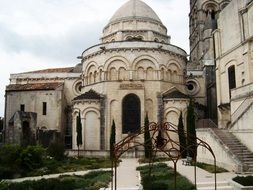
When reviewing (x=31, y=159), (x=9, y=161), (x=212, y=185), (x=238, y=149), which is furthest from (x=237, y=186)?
(x=9, y=161)

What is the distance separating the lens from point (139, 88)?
133 feet

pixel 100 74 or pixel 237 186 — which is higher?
pixel 100 74

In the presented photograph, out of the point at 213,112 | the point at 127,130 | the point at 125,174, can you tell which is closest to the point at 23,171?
the point at 125,174

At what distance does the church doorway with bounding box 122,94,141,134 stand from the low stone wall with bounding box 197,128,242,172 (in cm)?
1244

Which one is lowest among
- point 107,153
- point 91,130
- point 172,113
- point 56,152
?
point 107,153

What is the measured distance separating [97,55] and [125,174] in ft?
72.9

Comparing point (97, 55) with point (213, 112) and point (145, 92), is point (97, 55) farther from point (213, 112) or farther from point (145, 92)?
point (213, 112)

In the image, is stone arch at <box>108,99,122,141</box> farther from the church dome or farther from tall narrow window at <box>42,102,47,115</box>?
tall narrow window at <box>42,102,47,115</box>

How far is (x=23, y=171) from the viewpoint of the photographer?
2712 centimetres

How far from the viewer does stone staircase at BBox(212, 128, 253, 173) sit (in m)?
21.2

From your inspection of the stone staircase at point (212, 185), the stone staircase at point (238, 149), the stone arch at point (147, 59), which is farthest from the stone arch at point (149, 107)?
the stone staircase at point (212, 185)

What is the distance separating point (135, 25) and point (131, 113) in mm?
15630

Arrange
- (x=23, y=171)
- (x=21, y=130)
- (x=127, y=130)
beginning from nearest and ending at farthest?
(x=23, y=171), (x=127, y=130), (x=21, y=130)

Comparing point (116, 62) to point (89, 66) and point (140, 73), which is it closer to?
point (140, 73)
